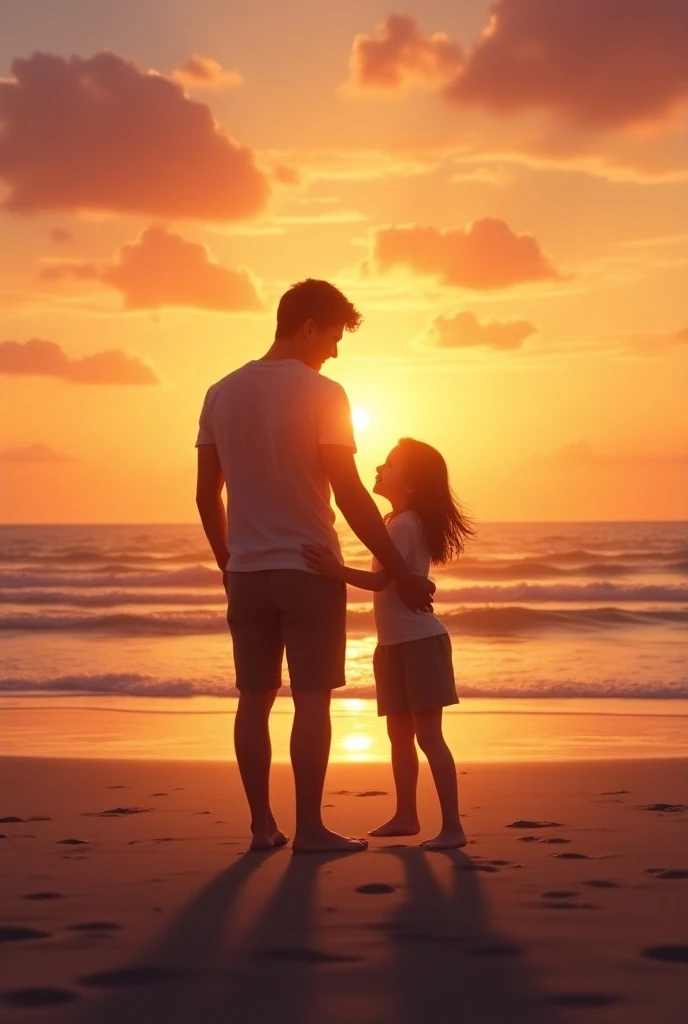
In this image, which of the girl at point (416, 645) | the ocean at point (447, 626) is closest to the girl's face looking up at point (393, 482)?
the girl at point (416, 645)

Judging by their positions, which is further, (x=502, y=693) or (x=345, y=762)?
(x=502, y=693)

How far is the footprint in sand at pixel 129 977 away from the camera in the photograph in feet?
9.73

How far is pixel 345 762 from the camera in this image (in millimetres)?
7359

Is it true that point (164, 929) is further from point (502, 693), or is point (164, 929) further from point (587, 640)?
point (587, 640)

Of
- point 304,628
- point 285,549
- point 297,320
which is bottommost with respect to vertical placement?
point 304,628

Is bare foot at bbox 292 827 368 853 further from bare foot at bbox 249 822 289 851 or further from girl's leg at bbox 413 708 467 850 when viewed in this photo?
girl's leg at bbox 413 708 467 850

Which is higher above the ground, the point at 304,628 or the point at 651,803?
the point at 304,628

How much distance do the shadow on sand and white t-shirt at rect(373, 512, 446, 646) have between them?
1042 millimetres

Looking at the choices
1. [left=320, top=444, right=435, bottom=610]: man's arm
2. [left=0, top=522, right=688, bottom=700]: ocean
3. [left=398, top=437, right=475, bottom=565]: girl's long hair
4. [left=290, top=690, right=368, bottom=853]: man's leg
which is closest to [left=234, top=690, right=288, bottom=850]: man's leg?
[left=290, top=690, right=368, bottom=853]: man's leg

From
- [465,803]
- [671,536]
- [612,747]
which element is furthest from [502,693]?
[671,536]

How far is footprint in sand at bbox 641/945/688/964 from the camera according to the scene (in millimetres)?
3141

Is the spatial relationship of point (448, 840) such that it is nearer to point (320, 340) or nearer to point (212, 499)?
point (212, 499)

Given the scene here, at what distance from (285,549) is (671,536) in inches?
2223

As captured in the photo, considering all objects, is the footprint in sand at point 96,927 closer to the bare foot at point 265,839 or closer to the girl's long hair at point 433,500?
the bare foot at point 265,839
